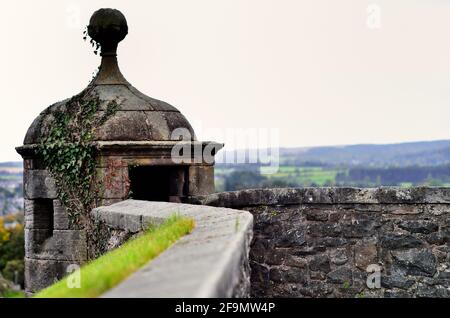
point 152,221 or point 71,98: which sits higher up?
point 71,98

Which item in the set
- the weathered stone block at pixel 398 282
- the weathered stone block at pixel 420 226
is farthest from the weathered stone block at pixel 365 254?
the weathered stone block at pixel 420 226

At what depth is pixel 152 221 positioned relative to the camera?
809 cm

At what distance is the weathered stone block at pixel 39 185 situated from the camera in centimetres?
1224

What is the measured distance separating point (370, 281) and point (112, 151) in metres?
3.72

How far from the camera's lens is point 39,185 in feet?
40.7

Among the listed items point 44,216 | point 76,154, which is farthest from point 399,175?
point 76,154

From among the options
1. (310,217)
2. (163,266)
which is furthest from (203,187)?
(163,266)

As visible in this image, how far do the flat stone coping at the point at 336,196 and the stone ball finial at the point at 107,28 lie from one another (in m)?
3.48

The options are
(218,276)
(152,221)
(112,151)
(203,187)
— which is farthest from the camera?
(203,187)

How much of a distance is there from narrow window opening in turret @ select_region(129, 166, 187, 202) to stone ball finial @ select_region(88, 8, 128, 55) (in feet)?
5.47

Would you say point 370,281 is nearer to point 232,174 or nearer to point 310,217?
point 310,217

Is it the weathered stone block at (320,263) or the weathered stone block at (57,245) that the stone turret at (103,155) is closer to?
the weathered stone block at (57,245)

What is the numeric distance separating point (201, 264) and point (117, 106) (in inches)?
310

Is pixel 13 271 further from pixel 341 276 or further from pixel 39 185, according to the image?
pixel 341 276
